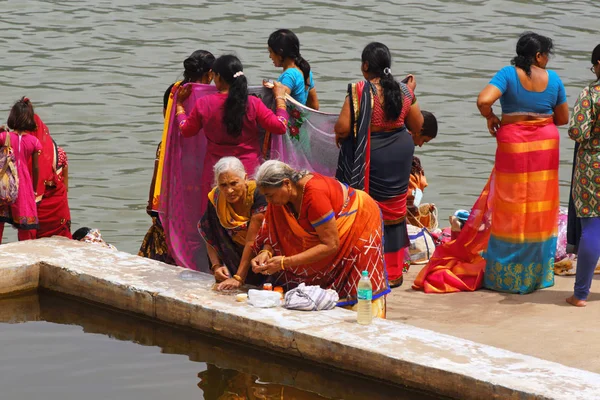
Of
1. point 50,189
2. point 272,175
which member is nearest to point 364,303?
point 272,175

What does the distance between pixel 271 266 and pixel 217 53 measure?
11.8 m

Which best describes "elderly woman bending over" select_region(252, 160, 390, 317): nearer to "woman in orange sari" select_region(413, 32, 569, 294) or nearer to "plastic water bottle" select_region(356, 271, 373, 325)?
"plastic water bottle" select_region(356, 271, 373, 325)

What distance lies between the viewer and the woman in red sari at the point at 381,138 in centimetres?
788

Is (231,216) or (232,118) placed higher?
(232,118)

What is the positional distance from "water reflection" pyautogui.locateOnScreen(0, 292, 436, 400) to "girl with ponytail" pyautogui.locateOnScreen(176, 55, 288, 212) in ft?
4.12

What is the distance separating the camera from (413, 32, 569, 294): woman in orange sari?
776cm

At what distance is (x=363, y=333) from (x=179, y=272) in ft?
5.52

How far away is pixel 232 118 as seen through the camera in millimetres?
7938

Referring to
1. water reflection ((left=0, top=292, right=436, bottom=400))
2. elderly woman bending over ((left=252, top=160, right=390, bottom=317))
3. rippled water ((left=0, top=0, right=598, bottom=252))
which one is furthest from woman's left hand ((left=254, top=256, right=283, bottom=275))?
rippled water ((left=0, top=0, right=598, bottom=252))

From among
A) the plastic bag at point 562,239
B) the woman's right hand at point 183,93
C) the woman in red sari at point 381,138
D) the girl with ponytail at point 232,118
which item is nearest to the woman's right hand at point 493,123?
the woman in red sari at point 381,138

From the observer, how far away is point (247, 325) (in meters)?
6.98

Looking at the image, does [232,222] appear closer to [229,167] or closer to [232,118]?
[229,167]

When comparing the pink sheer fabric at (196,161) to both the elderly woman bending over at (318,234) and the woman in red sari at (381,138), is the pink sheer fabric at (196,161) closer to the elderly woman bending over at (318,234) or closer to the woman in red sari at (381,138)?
the woman in red sari at (381,138)

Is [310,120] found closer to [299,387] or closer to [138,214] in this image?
[299,387]
